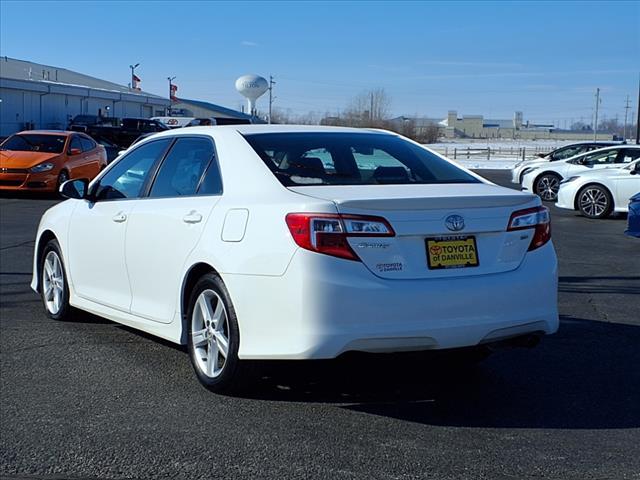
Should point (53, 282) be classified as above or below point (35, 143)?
below

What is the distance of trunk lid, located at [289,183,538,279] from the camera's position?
4.67m

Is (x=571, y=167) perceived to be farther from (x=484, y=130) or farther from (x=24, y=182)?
(x=484, y=130)

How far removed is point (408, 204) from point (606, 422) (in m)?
1.64

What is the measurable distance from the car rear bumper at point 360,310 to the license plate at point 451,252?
90 millimetres

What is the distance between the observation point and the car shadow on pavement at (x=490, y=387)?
500 centimetres

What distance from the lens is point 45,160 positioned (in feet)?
66.9

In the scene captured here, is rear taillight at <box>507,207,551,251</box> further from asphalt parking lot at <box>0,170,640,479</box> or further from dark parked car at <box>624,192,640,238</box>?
dark parked car at <box>624,192,640,238</box>

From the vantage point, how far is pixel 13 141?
843 inches

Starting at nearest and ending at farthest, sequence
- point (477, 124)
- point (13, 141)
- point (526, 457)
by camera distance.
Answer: point (526, 457) < point (13, 141) < point (477, 124)

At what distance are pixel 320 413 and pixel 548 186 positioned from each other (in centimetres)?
1902

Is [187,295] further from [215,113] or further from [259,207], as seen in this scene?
[215,113]

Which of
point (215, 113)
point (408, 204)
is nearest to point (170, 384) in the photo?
point (408, 204)

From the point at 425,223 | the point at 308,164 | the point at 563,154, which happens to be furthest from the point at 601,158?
the point at 425,223

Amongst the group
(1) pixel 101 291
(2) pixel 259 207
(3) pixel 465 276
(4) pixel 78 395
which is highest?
(2) pixel 259 207
